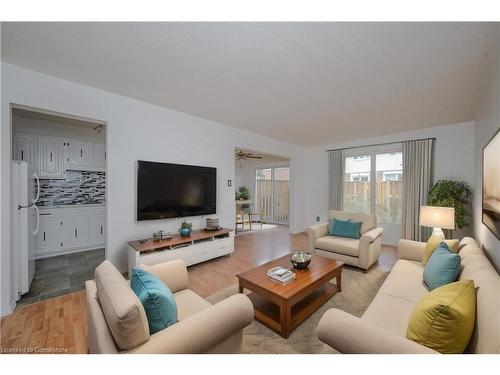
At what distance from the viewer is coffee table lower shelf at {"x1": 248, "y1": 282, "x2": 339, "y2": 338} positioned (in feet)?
5.58

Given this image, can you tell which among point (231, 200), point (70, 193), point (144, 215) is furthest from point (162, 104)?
point (70, 193)

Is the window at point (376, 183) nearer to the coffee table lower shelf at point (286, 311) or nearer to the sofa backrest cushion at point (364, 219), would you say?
the sofa backrest cushion at point (364, 219)

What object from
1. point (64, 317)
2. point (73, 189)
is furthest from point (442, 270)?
point (73, 189)

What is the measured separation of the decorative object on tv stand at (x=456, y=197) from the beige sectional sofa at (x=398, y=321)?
209 centimetres

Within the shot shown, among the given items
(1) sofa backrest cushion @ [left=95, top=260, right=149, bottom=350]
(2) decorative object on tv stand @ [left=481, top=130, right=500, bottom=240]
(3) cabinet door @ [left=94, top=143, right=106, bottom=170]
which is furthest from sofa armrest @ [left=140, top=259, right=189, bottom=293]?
(3) cabinet door @ [left=94, top=143, right=106, bottom=170]

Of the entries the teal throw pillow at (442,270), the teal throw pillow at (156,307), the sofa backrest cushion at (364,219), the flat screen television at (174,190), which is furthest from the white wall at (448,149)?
the teal throw pillow at (156,307)

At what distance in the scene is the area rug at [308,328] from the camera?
1579 mm

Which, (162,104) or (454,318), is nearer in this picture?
(454,318)

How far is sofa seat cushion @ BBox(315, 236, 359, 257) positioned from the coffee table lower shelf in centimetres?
87

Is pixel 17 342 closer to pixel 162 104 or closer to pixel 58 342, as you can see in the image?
pixel 58 342

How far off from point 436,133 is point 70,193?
719 cm

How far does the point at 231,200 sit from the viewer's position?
418cm

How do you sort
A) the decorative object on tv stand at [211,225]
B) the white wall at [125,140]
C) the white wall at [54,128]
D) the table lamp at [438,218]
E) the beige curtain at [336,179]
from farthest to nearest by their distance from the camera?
the beige curtain at [336,179] → the decorative object on tv stand at [211,225] → the white wall at [54,128] → the table lamp at [438,218] → the white wall at [125,140]

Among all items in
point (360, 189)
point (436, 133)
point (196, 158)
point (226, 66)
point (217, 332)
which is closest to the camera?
point (217, 332)
